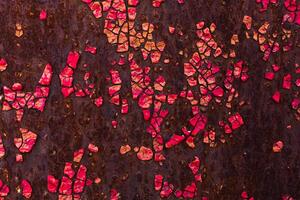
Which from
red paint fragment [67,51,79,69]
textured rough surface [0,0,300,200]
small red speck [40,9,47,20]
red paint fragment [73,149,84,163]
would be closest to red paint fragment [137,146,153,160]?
textured rough surface [0,0,300,200]

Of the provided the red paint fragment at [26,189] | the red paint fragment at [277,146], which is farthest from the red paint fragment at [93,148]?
the red paint fragment at [277,146]

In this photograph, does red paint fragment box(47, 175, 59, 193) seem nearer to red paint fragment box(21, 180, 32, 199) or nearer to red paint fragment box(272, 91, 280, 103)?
red paint fragment box(21, 180, 32, 199)

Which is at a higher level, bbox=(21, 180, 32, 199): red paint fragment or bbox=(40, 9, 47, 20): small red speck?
bbox=(40, 9, 47, 20): small red speck

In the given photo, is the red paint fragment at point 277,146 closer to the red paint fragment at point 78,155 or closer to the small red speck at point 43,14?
the red paint fragment at point 78,155

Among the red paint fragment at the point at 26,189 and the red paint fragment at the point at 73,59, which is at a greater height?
the red paint fragment at the point at 73,59

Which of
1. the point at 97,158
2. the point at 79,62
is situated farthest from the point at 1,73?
the point at 97,158

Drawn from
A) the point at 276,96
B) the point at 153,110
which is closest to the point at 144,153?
the point at 153,110

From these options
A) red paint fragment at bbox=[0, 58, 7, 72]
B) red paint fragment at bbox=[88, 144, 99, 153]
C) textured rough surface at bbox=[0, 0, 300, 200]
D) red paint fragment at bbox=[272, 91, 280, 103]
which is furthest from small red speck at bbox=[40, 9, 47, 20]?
red paint fragment at bbox=[272, 91, 280, 103]

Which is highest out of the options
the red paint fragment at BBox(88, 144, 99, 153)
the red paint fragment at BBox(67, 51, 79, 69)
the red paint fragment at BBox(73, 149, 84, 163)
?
the red paint fragment at BBox(67, 51, 79, 69)
